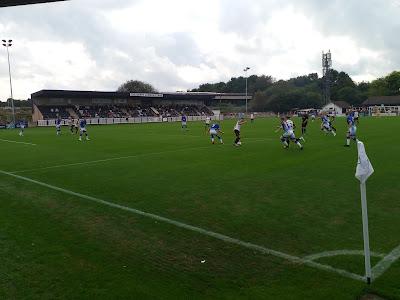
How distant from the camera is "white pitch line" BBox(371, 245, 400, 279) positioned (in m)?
5.74

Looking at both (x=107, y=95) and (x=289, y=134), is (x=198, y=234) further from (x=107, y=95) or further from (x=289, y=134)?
(x=107, y=95)

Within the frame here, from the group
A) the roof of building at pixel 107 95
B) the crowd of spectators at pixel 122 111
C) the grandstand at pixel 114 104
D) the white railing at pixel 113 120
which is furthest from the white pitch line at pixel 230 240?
the roof of building at pixel 107 95

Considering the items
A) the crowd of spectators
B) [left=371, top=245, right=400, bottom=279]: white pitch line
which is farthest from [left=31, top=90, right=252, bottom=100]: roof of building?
[left=371, top=245, right=400, bottom=279]: white pitch line

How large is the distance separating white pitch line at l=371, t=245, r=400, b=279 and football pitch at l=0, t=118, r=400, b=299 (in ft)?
0.10

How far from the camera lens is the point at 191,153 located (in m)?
20.5

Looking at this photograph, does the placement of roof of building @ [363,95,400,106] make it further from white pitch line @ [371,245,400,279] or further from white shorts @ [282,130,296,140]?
white pitch line @ [371,245,400,279]

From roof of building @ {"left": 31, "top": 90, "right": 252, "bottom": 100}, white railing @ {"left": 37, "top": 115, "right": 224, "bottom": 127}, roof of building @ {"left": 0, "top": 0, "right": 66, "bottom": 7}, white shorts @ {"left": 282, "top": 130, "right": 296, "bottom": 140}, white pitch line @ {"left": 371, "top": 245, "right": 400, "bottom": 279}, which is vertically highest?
roof of building @ {"left": 31, "top": 90, "right": 252, "bottom": 100}

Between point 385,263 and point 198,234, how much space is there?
127 inches

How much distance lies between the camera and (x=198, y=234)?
301 inches

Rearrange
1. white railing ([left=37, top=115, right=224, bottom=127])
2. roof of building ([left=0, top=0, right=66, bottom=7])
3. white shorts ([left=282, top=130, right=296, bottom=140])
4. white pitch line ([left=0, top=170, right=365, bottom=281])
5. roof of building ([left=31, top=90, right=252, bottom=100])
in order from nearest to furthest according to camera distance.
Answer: white pitch line ([left=0, top=170, right=365, bottom=281]) < roof of building ([left=0, top=0, right=66, bottom=7]) < white shorts ([left=282, top=130, right=296, bottom=140]) < white railing ([left=37, top=115, right=224, bottom=127]) < roof of building ([left=31, top=90, right=252, bottom=100])

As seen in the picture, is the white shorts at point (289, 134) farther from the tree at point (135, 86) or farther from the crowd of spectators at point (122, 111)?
the tree at point (135, 86)

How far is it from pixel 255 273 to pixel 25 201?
727cm

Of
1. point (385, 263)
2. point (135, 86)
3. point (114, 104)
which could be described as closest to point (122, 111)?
point (114, 104)

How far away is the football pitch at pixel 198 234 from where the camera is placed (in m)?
5.49
